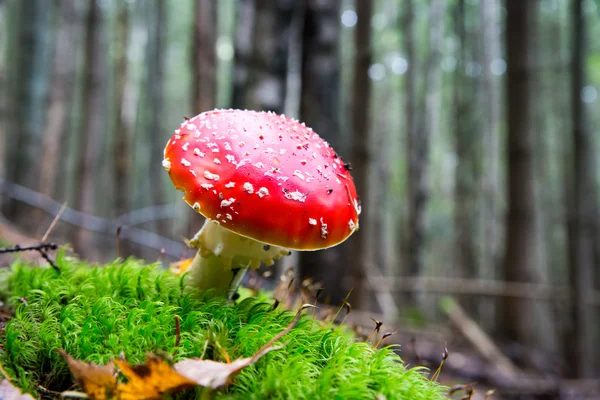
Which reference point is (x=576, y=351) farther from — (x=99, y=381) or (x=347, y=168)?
(x=99, y=381)

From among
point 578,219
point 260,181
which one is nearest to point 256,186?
point 260,181

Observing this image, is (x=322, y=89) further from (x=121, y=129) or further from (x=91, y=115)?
(x=91, y=115)

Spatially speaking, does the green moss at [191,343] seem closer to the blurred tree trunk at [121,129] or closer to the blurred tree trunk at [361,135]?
the blurred tree trunk at [361,135]

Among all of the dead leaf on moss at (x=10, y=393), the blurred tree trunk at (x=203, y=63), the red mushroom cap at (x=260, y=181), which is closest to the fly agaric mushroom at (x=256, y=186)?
the red mushroom cap at (x=260, y=181)

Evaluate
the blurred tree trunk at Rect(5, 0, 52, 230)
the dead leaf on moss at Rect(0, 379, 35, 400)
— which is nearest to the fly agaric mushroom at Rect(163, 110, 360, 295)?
the dead leaf on moss at Rect(0, 379, 35, 400)

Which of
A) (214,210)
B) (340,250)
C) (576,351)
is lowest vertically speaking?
(576,351)

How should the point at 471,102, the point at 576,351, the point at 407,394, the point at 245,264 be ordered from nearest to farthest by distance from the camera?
the point at 407,394 → the point at 245,264 → the point at 576,351 → the point at 471,102

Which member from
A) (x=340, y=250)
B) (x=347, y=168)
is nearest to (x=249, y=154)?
(x=347, y=168)
